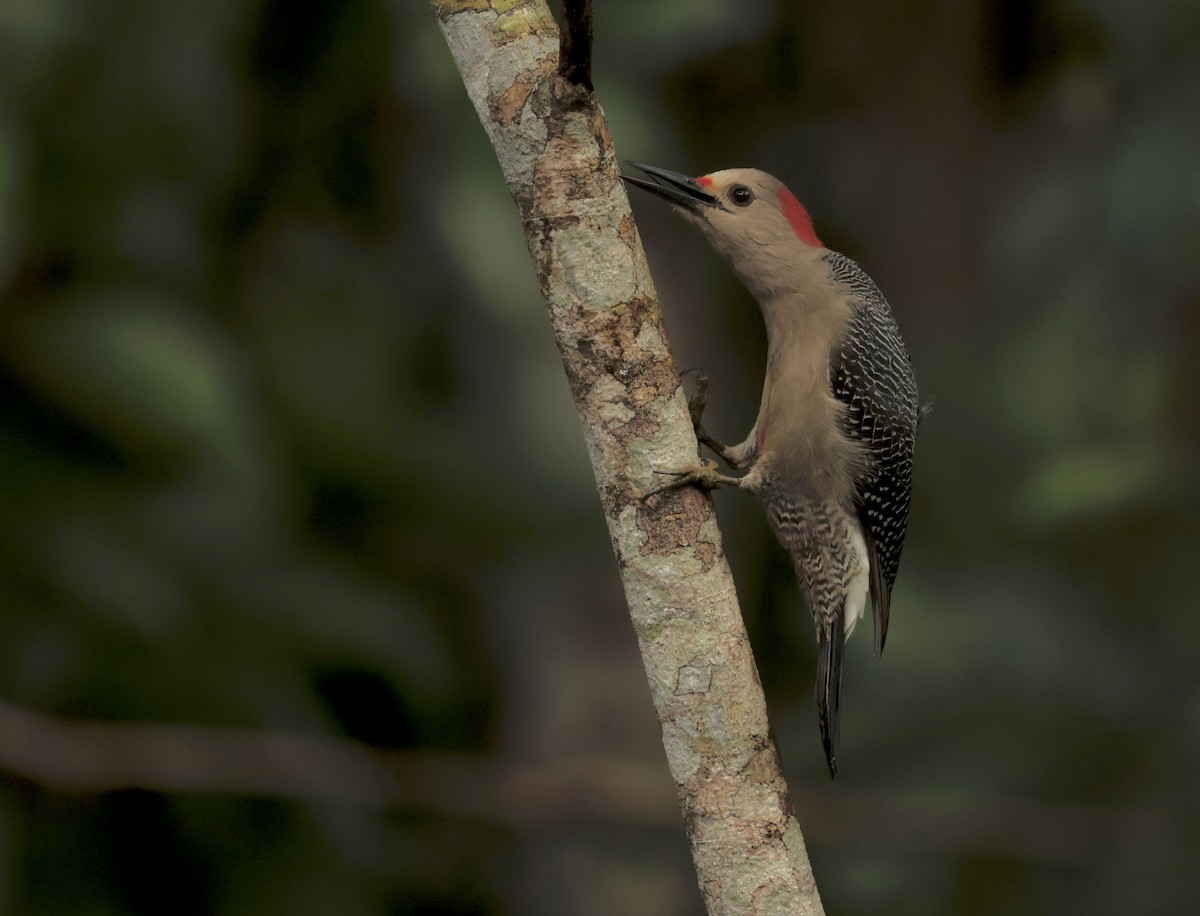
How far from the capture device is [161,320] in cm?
316

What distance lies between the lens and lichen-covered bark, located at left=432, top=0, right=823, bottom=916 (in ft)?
5.93

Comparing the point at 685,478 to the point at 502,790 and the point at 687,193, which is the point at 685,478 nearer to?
the point at 687,193

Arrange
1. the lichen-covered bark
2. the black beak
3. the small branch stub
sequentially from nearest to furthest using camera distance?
the small branch stub
the lichen-covered bark
the black beak

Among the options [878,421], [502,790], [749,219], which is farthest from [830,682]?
[502,790]

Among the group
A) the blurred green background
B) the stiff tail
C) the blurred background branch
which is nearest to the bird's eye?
the blurred green background

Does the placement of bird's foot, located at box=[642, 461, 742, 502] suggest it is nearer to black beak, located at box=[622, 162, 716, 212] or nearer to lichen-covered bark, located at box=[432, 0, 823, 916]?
lichen-covered bark, located at box=[432, 0, 823, 916]

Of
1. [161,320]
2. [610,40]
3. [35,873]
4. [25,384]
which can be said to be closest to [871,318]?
[610,40]

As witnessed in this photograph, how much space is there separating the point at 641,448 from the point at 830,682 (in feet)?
3.22

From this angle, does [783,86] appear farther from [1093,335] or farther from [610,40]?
[1093,335]

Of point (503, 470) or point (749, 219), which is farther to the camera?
point (503, 470)

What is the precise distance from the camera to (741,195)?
268 centimetres

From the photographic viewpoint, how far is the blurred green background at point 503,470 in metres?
3.28

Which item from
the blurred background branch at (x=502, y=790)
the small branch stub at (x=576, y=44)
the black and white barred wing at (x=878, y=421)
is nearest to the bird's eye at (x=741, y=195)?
the black and white barred wing at (x=878, y=421)

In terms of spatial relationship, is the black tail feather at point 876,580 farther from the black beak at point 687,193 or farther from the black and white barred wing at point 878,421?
the black beak at point 687,193
